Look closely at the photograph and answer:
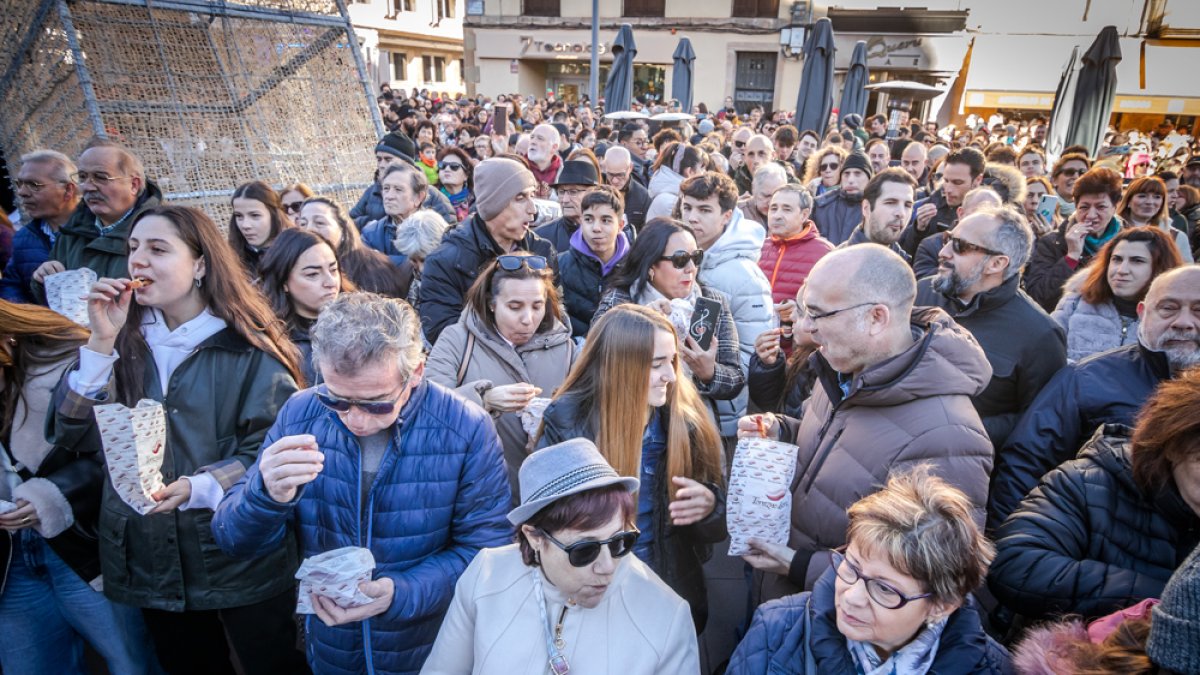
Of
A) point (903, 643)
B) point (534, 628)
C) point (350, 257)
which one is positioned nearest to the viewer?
point (903, 643)

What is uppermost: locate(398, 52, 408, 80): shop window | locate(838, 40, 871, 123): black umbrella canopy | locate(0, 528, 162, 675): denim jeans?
locate(398, 52, 408, 80): shop window

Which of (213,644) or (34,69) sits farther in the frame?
(34,69)

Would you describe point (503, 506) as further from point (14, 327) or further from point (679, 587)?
point (14, 327)

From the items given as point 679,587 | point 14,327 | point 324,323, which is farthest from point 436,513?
point 14,327

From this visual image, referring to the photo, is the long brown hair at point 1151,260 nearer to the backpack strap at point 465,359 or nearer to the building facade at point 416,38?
the backpack strap at point 465,359

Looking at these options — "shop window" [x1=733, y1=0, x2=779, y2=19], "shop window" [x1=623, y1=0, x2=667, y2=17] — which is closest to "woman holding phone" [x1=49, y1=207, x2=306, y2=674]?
"shop window" [x1=733, y1=0, x2=779, y2=19]

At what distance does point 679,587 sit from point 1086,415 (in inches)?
67.4

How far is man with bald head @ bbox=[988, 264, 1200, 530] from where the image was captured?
2.51 m

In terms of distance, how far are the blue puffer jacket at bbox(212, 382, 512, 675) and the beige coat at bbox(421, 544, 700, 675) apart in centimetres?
30


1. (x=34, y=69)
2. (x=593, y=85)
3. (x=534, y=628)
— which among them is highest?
(x=593, y=85)

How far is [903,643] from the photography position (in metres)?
1.62

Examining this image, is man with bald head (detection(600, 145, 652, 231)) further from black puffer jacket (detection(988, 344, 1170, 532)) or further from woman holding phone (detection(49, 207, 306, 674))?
woman holding phone (detection(49, 207, 306, 674))

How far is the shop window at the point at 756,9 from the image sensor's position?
95.6 ft

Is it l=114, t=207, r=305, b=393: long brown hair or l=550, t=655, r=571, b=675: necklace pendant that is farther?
l=114, t=207, r=305, b=393: long brown hair
